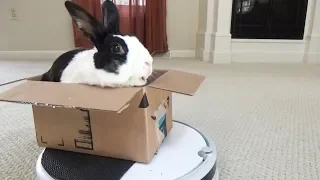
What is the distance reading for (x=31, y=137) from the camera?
31.8 inches

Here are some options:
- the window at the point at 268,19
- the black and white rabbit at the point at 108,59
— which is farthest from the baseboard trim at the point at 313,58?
the black and white rabbit at the point at 108,59

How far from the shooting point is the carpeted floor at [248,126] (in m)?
0.64

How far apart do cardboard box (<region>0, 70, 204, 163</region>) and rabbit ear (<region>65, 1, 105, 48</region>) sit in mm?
101

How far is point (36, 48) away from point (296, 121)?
224cm

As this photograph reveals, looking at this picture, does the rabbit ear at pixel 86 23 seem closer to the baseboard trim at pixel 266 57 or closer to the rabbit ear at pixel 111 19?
the rabbit ear at pixel 111 19

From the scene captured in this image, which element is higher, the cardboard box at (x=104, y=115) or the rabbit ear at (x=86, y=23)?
the rabbit ear at (x=86, y=23)

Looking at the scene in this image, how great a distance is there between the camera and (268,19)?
225 cm

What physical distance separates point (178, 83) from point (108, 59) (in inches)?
5.7

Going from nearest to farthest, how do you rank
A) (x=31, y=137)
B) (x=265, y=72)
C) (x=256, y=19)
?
1. (x=31, y=137)
2. (x=265, y=72)
3. (x=256, y=19)

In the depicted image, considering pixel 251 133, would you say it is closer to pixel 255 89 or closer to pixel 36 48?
pixel 255 89

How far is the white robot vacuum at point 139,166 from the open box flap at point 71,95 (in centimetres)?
14

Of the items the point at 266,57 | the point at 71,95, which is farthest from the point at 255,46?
the point at 71,95

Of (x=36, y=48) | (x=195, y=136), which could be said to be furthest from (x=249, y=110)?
(x=36, y=48)

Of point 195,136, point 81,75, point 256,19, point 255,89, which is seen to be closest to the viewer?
point 81,75
